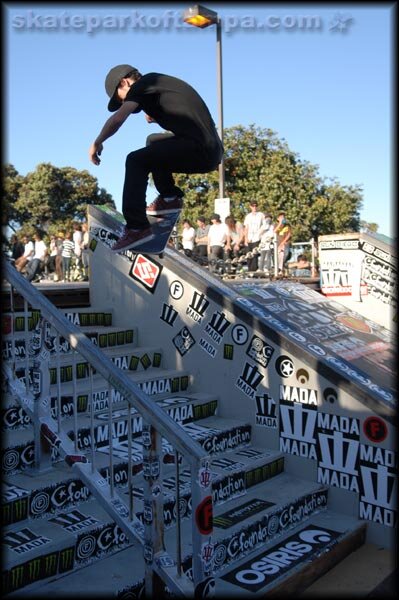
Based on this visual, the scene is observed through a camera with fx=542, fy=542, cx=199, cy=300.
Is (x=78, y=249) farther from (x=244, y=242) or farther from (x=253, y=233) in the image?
(x=253, y=233)

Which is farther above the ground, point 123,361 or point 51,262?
point 51,262

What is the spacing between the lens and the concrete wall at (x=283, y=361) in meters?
4.37

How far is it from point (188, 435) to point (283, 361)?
2362mm

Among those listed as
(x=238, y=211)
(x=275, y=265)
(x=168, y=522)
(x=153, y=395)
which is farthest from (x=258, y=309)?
(x=238, y=211)

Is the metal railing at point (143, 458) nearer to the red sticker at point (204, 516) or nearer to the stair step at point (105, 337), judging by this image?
the red sticker at point (204, 516)

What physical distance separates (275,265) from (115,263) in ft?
15.4

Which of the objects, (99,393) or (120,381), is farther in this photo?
(99,393)

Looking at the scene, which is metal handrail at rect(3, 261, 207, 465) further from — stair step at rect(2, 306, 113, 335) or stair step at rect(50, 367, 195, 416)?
stair step at rect(2, 306, 113, 335)

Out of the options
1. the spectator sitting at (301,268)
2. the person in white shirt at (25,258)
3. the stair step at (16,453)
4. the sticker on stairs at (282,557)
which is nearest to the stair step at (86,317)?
the stair step at (16,453)

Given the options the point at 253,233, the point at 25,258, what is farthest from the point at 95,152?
the point at 25,258

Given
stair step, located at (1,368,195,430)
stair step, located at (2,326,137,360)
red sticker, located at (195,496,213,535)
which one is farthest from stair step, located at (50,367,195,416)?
red sticker, located at (195,496,213,535)

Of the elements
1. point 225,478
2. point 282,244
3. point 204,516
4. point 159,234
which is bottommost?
point 225,478

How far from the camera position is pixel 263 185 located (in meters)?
24.0

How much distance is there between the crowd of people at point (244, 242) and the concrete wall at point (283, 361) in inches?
159
